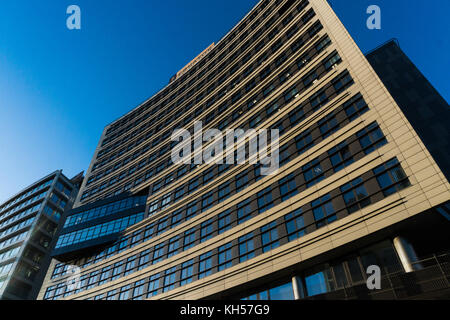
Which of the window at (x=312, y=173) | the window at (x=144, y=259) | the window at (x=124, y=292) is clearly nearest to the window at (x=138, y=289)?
the window at (x=124, y=292)

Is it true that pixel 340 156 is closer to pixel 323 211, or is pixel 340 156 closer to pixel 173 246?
pixel 323 211

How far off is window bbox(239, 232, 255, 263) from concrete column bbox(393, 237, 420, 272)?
1164 centimetres

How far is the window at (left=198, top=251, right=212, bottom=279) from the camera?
29816 mm

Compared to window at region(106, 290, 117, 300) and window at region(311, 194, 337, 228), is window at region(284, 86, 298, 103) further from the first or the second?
window at region(106, 290, 117, 300)

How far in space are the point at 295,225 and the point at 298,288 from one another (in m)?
4.86

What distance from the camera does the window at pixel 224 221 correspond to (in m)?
31.4

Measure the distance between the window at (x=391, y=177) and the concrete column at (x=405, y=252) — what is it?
3179 mm

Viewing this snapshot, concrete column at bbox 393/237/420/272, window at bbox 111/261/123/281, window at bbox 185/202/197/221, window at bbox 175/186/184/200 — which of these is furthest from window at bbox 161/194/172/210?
concrete column at bbox 393/237/420/272

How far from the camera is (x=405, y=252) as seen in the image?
1920cm

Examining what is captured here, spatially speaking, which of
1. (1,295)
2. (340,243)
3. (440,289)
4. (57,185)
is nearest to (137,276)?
(340,243)

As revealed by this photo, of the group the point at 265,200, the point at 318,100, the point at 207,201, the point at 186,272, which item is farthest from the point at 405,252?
the point at 207,201

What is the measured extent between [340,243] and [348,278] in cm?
234

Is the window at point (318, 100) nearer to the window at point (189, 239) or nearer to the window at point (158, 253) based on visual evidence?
the window at point (189, 239)

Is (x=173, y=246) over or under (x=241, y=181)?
under
